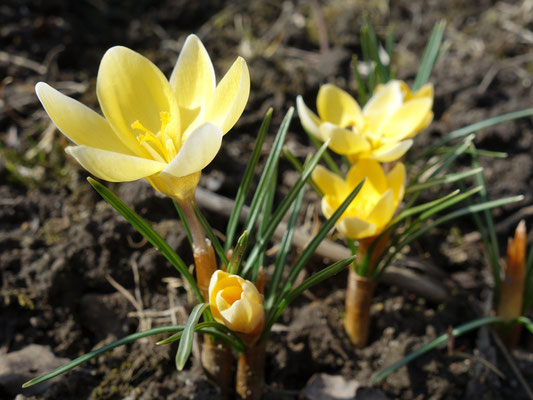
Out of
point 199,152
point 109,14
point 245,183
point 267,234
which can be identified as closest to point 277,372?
point 267,234

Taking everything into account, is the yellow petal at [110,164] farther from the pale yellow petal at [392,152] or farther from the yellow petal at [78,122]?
the pale yellow petal at [392,152]

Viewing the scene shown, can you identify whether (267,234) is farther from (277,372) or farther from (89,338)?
(89,338)

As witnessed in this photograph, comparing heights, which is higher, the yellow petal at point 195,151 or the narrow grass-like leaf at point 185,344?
the yellow petal at point 195,151

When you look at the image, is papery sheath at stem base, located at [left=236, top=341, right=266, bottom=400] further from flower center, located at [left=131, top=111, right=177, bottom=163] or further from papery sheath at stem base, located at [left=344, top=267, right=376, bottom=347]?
flower center, located at [left=131, top=111, right=177, bottom=163]

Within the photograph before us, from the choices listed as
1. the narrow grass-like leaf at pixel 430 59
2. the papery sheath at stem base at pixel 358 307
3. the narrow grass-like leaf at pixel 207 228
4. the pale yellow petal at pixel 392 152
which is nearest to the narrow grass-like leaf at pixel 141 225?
the narrow grass-like leaf at pixel 207 228

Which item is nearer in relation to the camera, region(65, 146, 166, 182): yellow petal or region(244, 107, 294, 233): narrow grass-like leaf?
region(65, 146, 166, 182): yellow petal

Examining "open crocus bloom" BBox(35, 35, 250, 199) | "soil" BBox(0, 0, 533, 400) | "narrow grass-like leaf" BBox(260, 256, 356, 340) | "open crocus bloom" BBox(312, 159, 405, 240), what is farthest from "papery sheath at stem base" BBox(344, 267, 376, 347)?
"open crocus bloom" BBox(35, 35, 250, 199)
